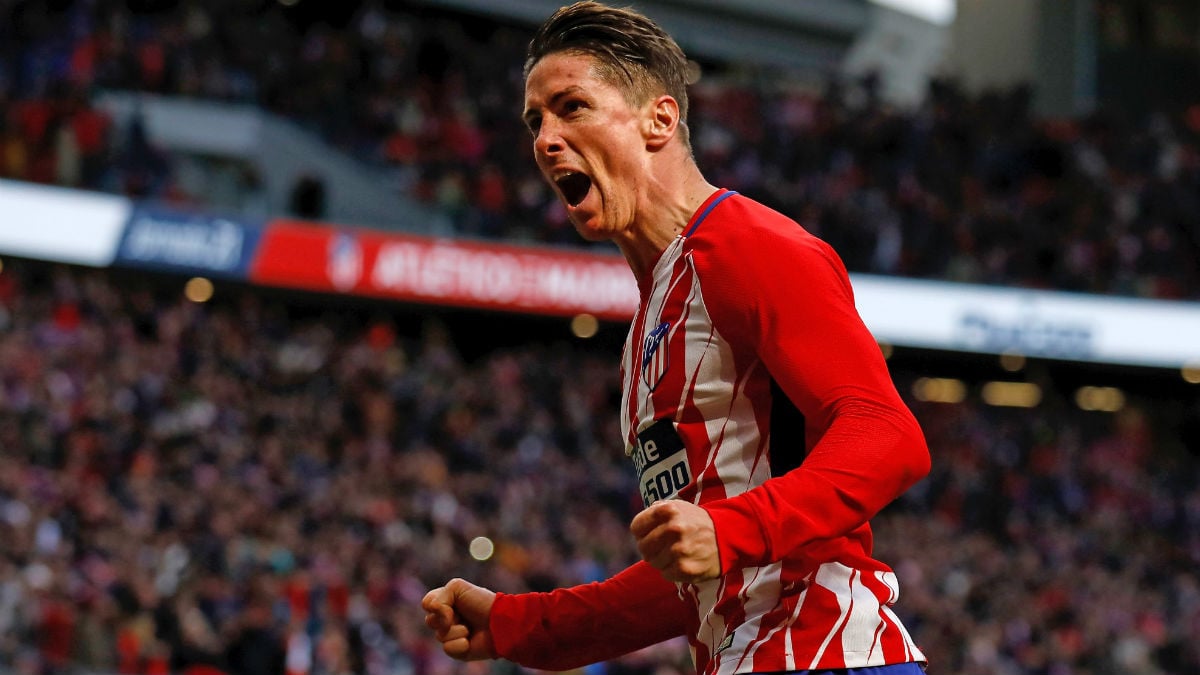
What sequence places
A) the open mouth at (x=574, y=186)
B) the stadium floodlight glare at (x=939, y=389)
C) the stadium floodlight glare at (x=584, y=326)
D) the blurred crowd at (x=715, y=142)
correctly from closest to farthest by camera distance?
the open mouth at (x=574, y=186) → the blurred crowd at (x=715, y=142) → the stadium floodlight glare at (x=584, y=326) → the stadium floodlight glare at (x=939, y=389)

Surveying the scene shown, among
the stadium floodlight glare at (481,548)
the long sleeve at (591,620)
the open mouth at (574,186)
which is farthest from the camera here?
the stadium floodlight glare at (481,548)

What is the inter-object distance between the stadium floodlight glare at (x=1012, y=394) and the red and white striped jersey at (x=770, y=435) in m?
25.8

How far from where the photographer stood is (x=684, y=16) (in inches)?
1287

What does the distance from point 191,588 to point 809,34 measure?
2574 centimetres

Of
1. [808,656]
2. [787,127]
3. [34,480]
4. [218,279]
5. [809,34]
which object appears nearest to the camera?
[808,656]

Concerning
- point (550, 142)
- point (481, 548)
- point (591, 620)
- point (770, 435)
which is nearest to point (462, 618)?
point (591, 620)

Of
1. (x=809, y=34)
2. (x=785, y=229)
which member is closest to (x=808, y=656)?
(x=785, y=229)

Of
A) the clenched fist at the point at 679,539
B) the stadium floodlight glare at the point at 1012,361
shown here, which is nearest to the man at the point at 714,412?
the clenched fist at the point at 679,539

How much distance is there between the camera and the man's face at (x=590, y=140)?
2.71 m

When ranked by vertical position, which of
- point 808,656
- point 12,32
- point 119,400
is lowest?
point 119,400

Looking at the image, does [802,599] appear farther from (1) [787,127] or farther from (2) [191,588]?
(1) [787,127]

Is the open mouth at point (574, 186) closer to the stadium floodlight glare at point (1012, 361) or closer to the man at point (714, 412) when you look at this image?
the man at point (714, 412)

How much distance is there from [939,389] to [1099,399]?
371 centimetres

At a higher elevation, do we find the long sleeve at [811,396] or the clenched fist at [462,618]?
the long sleeve at [811,396]
